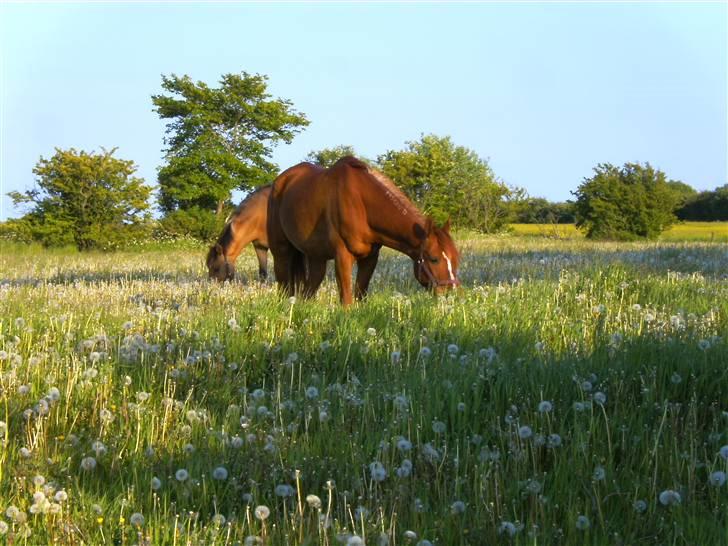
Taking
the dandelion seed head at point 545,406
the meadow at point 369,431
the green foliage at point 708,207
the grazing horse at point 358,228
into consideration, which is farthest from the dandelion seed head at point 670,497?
the green foliage at point 708,207

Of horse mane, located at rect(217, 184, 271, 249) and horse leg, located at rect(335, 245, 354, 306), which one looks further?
horse mane, located at rect(217, 184, 271, 249)

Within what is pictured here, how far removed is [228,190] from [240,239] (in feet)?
116

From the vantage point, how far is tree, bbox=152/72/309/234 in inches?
1938

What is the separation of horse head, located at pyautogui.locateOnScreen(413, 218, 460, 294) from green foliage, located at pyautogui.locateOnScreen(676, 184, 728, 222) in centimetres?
7015

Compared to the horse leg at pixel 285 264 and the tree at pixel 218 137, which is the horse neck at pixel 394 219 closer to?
the horse leg at pixel 285 264

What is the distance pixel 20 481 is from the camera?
10.1 ft

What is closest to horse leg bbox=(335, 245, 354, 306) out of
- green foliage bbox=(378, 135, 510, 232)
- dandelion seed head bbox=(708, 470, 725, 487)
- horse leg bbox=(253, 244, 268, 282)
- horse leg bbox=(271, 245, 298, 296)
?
horse leg bbox=(271, 245, 298, 296)

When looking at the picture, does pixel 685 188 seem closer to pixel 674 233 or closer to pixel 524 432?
pixel 674 233

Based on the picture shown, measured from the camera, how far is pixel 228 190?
49.5 m

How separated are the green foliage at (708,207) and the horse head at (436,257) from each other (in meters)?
70.2

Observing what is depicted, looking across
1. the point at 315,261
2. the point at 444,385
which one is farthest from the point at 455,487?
the point at 315,261

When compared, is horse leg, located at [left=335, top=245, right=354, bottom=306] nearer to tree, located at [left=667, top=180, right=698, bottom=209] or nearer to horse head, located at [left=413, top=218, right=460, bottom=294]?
horse head, located at [left=413, top=218, right=460, bottom=294]

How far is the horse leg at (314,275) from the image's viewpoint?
9438 mm

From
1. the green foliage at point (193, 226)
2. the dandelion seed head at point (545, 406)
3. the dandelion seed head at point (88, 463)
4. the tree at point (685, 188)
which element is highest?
the tree at point (685, 188)
